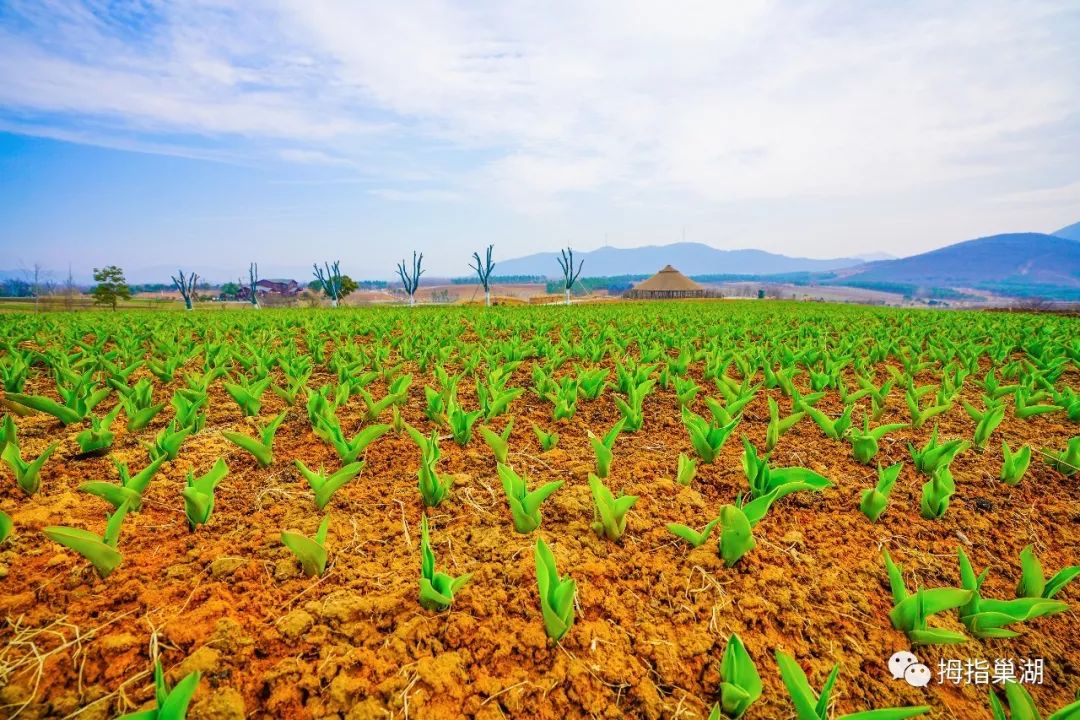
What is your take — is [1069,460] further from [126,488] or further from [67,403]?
[67,403]

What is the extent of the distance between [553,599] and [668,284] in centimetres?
6511

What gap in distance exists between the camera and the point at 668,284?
6375cm

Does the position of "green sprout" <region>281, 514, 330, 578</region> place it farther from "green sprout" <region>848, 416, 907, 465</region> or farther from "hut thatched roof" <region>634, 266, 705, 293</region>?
"hut thatched roof" <region>634, 266, 705, 293</region>

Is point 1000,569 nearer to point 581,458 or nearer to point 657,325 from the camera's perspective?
point 581,458

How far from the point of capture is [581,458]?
129 inches

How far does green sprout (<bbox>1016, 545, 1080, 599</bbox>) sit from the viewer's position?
184 cm

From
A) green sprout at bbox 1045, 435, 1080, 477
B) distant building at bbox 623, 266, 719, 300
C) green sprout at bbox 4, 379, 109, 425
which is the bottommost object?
green sprout at bbox 1045, 435, 1080, 477

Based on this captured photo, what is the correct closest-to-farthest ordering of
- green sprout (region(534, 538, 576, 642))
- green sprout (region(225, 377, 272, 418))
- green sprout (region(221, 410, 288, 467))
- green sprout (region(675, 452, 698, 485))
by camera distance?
green sprout (region(534, 538, 576, 642)) < green sprout (region(675, 452, 698, 485)) < green sprout (region(221, 410, 288, 467)) < green sprout (region(225, 377, 272, 418))

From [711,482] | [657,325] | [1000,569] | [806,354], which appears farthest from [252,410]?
[657,325]

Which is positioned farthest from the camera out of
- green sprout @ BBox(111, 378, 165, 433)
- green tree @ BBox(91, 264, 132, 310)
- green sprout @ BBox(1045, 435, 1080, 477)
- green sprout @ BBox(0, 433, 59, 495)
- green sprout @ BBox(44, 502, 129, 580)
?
green tree @ BBox(91, 264, 132, 310)

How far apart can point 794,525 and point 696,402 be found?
2482 millimetres

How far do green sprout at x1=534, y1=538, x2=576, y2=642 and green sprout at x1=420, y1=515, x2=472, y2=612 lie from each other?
0.28 m

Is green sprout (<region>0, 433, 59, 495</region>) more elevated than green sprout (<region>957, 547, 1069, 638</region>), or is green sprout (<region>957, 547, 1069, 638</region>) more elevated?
green sprout (<region>0, 433, 59, 495</region>)

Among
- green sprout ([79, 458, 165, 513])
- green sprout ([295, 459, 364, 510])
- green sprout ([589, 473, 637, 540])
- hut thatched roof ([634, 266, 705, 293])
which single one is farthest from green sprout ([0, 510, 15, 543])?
hut thatched roof ([634, 266, 705, 293])
